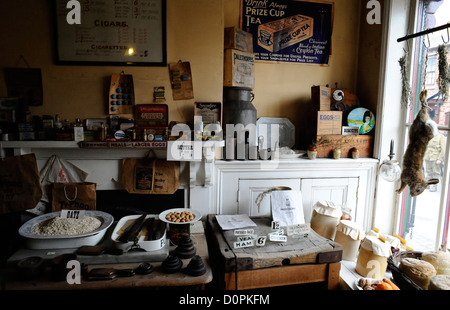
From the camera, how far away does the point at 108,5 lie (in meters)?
2.07

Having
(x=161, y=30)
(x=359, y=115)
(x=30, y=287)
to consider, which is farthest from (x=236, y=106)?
(x=30, y=287)

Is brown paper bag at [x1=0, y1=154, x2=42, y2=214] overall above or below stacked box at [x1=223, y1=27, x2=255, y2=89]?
below

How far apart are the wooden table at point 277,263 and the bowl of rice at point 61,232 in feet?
2.58

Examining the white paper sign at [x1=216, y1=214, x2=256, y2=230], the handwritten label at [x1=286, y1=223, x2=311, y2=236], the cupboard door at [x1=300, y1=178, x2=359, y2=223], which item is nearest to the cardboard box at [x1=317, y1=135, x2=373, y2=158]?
the cupboard door at [x1=300, y1=178, x2=359, y2=223]

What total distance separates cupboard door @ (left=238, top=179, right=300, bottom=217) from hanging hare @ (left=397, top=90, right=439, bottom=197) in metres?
0.83

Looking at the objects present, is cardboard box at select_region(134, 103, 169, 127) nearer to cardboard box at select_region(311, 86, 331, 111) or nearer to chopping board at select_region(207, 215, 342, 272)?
chopping board at select_region(207, 215, 342, 272)

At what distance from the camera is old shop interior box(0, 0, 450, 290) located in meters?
1.78

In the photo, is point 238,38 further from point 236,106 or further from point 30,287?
point 30,287

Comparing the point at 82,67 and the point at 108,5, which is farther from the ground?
the point at 108,5

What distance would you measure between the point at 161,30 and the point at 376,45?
1838 mm

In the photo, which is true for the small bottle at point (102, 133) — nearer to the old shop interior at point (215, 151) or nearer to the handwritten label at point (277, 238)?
the old shop interior at point (215, 151)

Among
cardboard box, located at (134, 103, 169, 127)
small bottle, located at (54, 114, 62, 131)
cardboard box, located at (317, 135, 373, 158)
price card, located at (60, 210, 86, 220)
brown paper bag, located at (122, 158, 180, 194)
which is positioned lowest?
price card, located at (60, 210, 86, 220)

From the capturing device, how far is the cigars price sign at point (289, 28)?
103 inches
